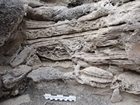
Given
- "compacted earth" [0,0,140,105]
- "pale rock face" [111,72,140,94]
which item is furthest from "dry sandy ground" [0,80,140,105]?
"pale rock face" [111,72,140,94]

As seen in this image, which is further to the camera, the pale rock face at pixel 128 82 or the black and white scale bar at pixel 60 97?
the black and white scale bar at pixel 60 97

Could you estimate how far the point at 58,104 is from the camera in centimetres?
192

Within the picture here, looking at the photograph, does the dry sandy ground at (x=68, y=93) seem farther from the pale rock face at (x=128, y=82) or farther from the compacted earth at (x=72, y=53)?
the pale rock face at (x=128, y=82)

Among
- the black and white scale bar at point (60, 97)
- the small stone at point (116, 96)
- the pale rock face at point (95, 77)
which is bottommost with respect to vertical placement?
the black and white scale bar at point (60, 97)

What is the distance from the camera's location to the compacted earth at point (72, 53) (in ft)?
5.89

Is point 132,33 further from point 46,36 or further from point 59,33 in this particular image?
point 46,36

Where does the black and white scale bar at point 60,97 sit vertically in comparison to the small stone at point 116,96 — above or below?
below

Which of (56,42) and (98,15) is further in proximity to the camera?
(56,42)

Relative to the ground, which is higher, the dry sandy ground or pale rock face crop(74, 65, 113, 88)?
pale rock face crop(74, 65, 113, 88)

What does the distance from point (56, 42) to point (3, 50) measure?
74 centimetres

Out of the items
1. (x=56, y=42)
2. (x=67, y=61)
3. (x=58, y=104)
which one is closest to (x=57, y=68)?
(x=67, y=61)

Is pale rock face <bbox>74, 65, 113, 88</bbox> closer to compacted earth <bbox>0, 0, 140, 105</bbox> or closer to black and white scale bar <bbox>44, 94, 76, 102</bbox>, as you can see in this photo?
compacted earth <bbox>0, 0, 140, 105</bbox>

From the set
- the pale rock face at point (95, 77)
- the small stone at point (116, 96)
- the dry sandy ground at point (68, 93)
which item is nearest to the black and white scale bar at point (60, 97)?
the dry sandy ground at point (68, 93)

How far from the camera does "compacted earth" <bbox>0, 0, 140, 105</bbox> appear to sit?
1796mm
